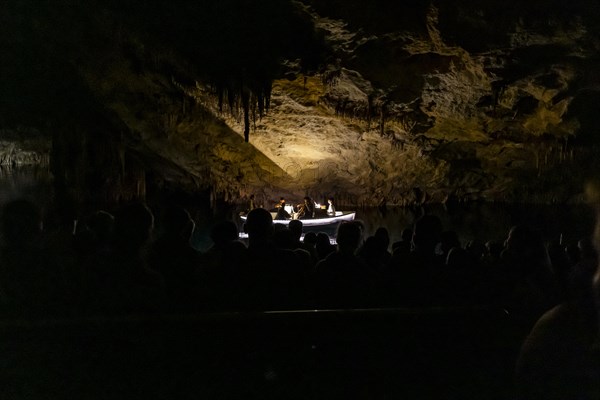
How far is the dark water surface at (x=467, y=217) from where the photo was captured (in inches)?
404

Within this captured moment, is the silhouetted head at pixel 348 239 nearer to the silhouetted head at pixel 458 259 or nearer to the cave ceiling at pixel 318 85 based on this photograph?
the silhouetted head at pixel 458 259

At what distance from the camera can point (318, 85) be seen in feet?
22.3

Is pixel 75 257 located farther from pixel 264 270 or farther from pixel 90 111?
pixel 90 111

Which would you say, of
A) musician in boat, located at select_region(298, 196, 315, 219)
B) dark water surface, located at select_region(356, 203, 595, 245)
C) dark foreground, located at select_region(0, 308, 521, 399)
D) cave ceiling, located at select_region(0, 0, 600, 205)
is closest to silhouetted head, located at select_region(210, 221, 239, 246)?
dark foreground, located at select_region(0, 308, 521, 399)

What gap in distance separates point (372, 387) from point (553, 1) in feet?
15.6

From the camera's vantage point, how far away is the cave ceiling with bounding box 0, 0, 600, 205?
17.1 feet

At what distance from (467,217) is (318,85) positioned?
27.4ft

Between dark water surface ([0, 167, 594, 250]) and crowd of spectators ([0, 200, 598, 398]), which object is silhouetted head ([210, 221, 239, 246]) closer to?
crowd of spectators ([0, 200, 598, 398])

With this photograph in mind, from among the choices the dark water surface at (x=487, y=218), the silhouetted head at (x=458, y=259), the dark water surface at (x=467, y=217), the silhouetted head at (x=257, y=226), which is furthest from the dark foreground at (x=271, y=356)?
the dark water surface at (x=487, y=218)

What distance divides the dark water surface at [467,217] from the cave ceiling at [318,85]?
1.23m

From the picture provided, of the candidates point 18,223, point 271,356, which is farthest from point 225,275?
point 18,223

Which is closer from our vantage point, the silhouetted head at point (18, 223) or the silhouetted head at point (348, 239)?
the silhouetted head at point (18, 223)

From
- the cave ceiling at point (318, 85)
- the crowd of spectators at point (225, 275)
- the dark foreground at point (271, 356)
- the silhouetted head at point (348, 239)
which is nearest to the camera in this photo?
the dark foreground at point (271, 356)

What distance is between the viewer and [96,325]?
1543mm
